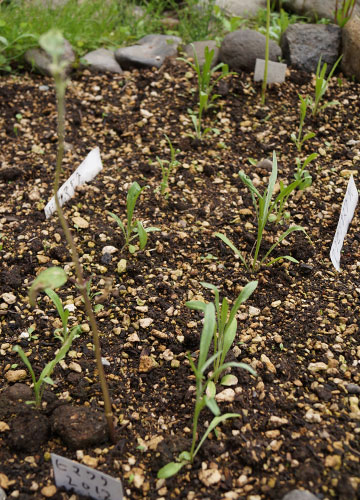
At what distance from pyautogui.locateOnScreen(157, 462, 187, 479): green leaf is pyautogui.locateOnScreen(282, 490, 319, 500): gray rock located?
27 centimetres

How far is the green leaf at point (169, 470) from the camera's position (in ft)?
4.36

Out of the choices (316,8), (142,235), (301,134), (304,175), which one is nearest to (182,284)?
(142,235)

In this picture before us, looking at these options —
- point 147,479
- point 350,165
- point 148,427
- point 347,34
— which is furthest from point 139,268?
point 347,34

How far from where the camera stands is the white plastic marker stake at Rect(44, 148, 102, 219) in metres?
2.17

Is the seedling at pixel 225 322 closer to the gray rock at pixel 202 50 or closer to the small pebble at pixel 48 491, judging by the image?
the small pebble at pixel 48 491

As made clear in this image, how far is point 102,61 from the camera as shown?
318cm

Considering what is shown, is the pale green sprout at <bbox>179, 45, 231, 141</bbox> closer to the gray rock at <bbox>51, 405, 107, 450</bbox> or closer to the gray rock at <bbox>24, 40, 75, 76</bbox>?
the gray rock at <bbox>24, 40, 75, 76</bbox>

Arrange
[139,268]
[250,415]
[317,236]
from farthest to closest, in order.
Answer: [317,236], [139,268], [250,415]

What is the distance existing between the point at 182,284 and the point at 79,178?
2.43 feet

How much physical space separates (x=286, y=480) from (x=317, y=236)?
3.49ft

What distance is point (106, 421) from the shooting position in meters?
1.44

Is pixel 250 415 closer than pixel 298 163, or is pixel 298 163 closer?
pixel 250 415

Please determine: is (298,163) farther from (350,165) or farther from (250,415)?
(250,415)

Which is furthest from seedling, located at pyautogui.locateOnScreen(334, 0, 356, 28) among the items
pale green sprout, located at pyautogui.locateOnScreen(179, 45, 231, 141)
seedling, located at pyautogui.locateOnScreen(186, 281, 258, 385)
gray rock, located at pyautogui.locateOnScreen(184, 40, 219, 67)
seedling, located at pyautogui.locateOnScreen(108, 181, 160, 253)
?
seedling, located at pyautogui.locateOnScreen(186, 281, 258, 385)
